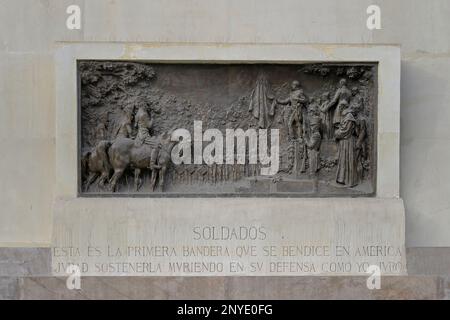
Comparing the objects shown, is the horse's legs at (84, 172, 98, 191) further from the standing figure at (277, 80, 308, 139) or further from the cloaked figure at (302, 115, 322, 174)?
the cloaked figure at (302, 115, 322, 174)

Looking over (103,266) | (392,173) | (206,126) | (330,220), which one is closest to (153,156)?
(206,126)

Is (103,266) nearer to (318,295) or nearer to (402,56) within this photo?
(318,295)

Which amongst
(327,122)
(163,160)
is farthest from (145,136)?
(327,122)

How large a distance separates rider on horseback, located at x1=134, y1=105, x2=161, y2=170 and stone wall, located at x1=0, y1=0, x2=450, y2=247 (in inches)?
42.3

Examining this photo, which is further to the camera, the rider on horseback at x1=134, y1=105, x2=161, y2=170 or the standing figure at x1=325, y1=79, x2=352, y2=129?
the standing figure at x1=325, y1=79, x2=352, y2=129

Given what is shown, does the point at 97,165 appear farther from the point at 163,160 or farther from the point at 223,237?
the point at 223,237

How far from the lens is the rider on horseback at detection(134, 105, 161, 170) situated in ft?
35.9

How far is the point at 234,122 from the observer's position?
11.2m

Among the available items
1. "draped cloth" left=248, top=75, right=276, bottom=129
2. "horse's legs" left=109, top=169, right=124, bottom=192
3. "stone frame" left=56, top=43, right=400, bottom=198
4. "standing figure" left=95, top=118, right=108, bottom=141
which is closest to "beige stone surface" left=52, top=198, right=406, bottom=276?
"horse's legs" left=109, top=169, right=124, bottom=192

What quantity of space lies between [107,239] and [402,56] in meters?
4.86

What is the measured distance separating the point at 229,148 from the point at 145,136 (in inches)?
46.3

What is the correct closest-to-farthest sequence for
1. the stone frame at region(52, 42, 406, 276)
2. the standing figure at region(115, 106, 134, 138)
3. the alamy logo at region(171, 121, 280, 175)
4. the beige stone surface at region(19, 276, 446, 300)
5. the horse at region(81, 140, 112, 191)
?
the beige stone surface at region(19, 276, 446, 300) → the stone frame at region(52, 42, 406, 276) → the horse at region(81, 140, 112, 191) → the standing figure at region(115, 106, 134, 138) → the alamy logo at region(171, 121, 280, 175)

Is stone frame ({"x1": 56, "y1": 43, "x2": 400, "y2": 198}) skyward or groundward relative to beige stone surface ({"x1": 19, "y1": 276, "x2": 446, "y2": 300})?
skyward

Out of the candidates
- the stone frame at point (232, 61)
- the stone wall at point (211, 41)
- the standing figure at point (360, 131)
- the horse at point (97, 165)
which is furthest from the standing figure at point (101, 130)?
the standing figure at point (360, 131)
